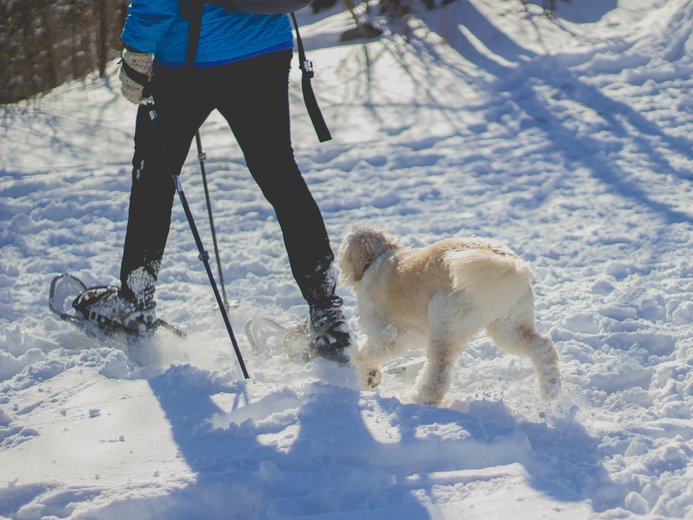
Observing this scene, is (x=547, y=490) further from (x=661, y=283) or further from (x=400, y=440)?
(x=661, y=283)

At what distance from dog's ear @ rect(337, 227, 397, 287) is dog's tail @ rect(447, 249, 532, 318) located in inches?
26.0

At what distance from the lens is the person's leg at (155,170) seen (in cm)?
364

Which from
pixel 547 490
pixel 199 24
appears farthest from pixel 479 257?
pixel 199 24

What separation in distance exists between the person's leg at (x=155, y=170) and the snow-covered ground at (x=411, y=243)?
0.41 metres

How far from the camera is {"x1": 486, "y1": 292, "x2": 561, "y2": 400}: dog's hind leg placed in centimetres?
351

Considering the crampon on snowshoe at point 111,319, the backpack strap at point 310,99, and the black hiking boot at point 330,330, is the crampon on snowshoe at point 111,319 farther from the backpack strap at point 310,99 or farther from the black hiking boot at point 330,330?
the backpack strap at point 310,99

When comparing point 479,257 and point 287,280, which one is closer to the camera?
point 479,257

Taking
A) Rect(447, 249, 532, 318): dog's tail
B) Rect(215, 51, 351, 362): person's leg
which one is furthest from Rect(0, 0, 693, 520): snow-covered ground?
Rect(215, 51, 351, 362): person's leg

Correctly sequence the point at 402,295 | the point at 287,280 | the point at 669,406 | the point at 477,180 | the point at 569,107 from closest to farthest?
1. the point at 669,406
2. the point at 402,295
3. the point at 287,280
4. the point at 477,180
5. the point at 569,107

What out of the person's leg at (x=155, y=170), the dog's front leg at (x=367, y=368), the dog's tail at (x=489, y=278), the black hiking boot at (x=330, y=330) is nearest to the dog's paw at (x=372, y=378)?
the dog's front leg at (x=367, y=368)

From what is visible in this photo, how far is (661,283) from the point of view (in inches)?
189

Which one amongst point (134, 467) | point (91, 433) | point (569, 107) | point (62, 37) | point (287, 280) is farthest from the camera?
point (62, 37)

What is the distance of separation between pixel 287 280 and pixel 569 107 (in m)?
4.23

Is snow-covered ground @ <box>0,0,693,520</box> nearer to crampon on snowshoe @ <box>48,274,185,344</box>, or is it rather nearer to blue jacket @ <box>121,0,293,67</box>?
crampon on snowshoe @ <box>48,274,185,344</box>
